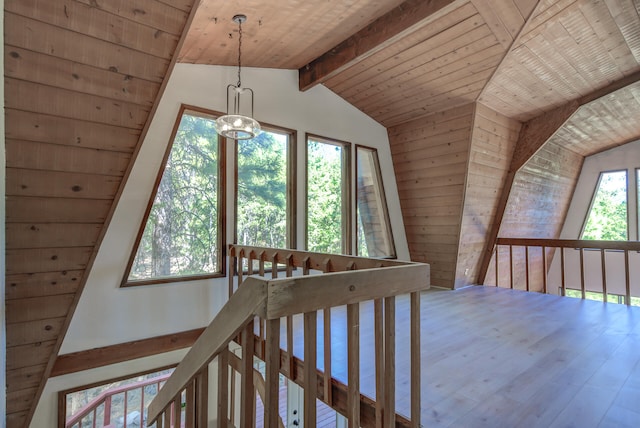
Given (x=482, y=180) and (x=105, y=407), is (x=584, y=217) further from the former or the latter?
(x=105, y=407)

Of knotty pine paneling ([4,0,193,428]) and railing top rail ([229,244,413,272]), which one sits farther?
railing top rail ([229,244,413,272])

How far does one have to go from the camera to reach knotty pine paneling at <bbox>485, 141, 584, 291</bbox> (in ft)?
17.7

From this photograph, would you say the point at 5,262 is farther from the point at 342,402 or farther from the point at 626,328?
the point at 626,328

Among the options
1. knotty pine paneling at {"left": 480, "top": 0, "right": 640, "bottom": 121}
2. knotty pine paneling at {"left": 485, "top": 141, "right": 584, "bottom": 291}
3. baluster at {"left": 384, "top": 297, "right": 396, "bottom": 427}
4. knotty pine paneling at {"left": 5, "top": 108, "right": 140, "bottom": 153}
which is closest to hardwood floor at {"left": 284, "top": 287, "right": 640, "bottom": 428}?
baluster at {"left": 384, "top": 297, "right": 396, "bottom": 427}

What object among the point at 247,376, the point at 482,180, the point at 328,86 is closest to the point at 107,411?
the point at 247,376

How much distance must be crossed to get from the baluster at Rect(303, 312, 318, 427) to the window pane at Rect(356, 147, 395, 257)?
381cm

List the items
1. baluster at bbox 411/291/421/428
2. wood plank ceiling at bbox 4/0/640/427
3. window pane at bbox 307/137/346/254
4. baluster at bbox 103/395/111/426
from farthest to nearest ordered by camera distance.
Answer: window pane at bbox 307/137/346/254
baluster at bbox 103/395/111/426
wood plank ceiling at bbox 4/0/640/427
baluster at bbox 411/291/421/428

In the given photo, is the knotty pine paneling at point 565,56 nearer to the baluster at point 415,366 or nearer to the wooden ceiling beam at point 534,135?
the wooden ceiling beam at point 534,135

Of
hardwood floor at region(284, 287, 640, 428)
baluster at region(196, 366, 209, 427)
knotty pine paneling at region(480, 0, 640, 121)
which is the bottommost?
hardwood floor at region(284, 287, 640, 428)

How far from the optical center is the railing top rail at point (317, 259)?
1892mm

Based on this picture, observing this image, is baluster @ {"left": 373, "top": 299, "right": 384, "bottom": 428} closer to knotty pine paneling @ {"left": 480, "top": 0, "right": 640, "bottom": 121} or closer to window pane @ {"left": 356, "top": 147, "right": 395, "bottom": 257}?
knotty pine paneling @ {"left": 480, "top": 0, "right": 640, "bottom": 121}

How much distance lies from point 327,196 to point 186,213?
1972 mm

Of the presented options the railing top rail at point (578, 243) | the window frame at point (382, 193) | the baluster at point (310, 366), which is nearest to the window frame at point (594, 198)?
the railing top rail at point (578, 243)

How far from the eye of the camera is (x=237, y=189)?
379 cm
